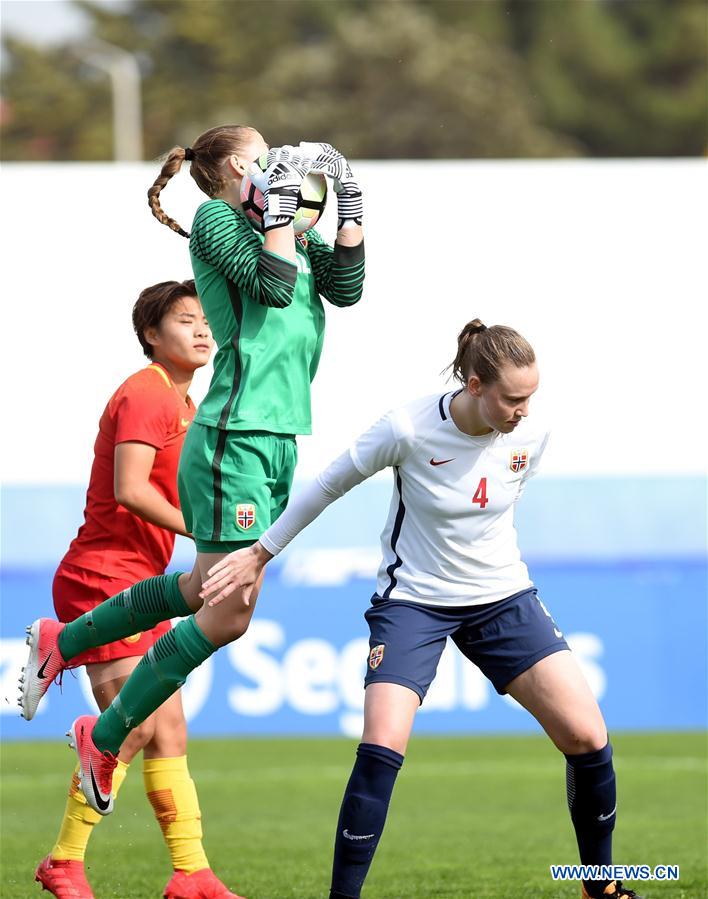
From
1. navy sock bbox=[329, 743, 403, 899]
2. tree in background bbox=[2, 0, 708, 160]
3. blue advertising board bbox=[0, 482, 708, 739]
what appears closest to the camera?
navy sock bbox=[329, 743, 403, 899]

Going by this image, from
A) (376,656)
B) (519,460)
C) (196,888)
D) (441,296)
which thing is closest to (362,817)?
(376,656)

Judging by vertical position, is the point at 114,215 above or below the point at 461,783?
above

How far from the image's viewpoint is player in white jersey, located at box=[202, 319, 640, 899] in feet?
16.9

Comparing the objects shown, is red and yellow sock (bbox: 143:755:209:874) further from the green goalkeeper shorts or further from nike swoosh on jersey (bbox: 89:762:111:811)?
the green goalkeeper shorts

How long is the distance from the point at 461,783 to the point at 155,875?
13.9ft

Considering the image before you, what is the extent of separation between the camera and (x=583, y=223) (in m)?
17.5

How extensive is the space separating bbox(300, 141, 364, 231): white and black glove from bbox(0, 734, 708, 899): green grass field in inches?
103

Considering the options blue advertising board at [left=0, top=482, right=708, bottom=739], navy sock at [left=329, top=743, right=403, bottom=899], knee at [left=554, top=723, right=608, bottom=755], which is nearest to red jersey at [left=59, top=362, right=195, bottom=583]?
navy sock at [left=329, top=743, right=403, bottom=899]

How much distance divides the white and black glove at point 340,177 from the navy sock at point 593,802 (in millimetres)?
2023

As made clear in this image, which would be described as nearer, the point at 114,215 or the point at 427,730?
the point at 427,730

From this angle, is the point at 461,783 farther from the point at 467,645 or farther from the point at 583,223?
the point at 583,223

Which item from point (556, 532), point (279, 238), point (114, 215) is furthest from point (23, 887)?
point (114, 215)

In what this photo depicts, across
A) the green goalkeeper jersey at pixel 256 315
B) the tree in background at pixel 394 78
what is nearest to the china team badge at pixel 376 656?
the green goalkeeper jersey at pixel 256 315

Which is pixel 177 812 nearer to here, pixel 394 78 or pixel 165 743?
pixel 165 743
